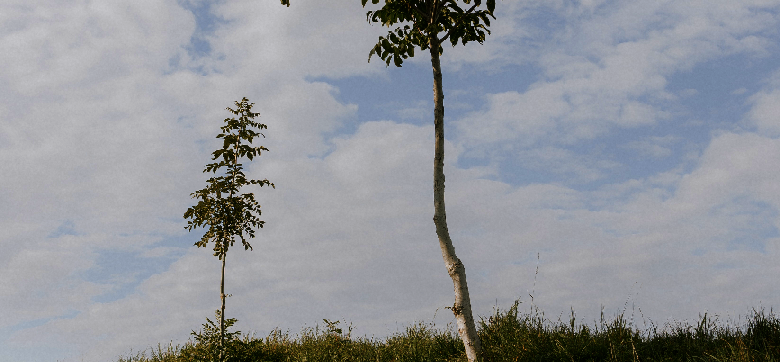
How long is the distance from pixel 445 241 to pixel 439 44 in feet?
10.2

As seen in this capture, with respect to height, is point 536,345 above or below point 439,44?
below

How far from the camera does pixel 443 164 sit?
8.67m

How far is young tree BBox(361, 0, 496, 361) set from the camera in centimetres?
828

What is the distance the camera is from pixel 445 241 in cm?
841

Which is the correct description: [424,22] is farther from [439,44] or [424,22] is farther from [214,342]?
[214,342]

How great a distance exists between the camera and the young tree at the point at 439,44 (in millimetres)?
8281

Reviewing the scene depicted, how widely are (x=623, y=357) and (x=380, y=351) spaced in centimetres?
420

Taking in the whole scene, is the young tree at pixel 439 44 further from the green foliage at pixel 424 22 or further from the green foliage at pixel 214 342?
the green foliage at pixel 214 342

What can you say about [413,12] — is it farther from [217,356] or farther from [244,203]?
[217,356]

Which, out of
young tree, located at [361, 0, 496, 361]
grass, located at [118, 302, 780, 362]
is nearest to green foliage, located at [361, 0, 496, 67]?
young tree, located at [361, 0, 496, 361]

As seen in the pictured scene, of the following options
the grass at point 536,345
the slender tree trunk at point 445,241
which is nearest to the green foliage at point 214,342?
the grass at point 536,345

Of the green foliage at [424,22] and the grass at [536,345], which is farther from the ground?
the green foliage at [424,22]

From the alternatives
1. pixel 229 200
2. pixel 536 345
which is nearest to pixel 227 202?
pixel 229 200

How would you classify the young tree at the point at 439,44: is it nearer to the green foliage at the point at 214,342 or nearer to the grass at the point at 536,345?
the grass at the point at 536,345
